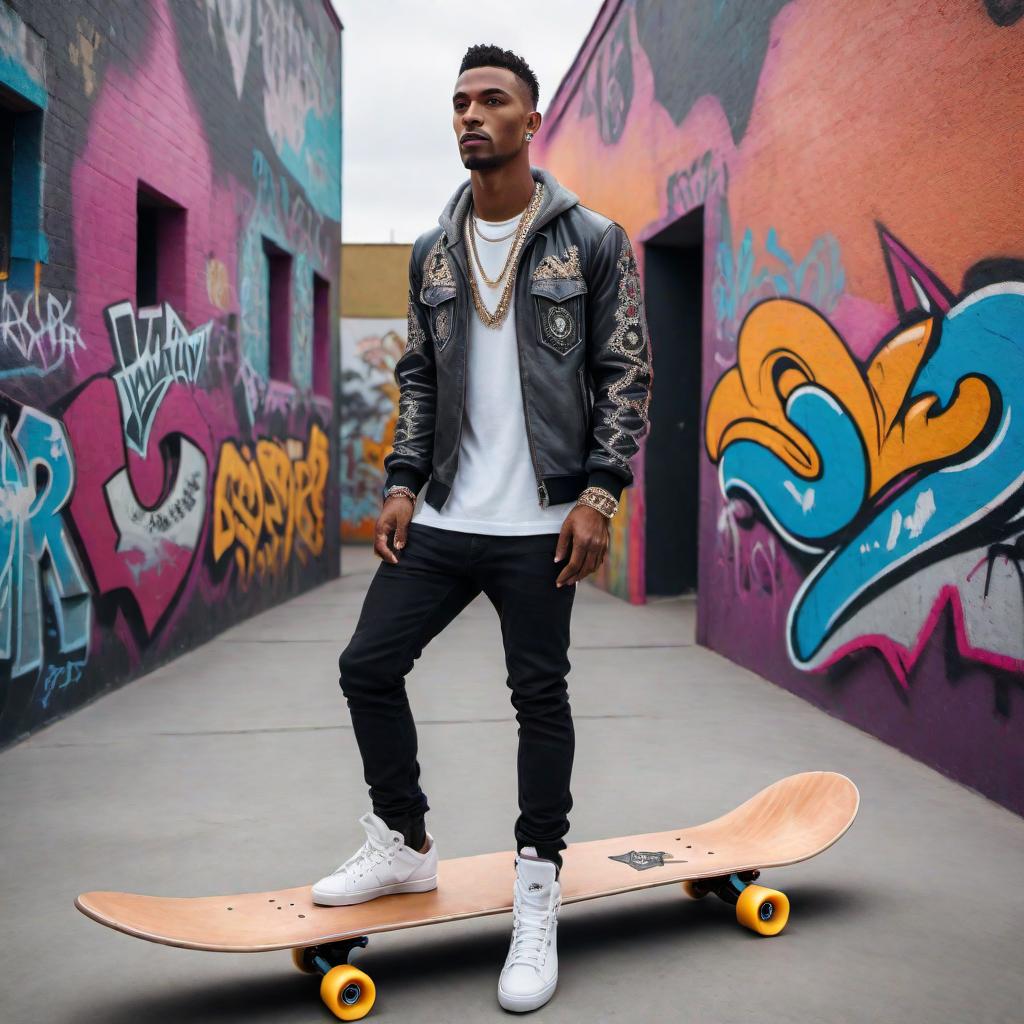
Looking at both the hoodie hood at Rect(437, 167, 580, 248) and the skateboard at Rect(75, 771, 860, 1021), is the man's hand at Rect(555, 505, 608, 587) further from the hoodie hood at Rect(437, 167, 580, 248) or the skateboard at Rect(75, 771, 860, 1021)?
the skateboard at Rect(75, 771, 860, 1021)

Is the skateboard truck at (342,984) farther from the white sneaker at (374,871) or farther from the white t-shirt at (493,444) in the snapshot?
the white t-shirt at (493,444)

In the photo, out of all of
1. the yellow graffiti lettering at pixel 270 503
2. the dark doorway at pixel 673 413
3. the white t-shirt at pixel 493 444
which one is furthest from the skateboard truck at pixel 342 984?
the dark doorway at pixel 673 413

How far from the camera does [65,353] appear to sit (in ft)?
16.6

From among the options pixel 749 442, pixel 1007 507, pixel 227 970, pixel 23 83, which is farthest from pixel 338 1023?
pixel 749 442

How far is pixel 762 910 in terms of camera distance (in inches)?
106

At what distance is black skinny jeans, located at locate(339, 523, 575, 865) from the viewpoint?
239 centimetres

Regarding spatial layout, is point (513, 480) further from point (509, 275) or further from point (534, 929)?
point (534, 929)

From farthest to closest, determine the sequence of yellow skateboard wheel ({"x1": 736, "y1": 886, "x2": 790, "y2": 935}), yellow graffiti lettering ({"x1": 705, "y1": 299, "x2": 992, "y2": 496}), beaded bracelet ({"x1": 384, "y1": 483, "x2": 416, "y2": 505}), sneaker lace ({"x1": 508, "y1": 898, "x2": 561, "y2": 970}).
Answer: yellow graffiti lettering ({"x1": 705, "y1": 299, "x2": 992, "y2": 496}) < yellow skateboard wheel ({"x1": 736, "y1": 886, "x2": 790, "y2": 935}) < beaded bracelet ({"x1": 384, "y1": 483, "x2": 416, "y2": 505}) < sneaker lace ({"x1": 508, "y1": 898, "x2": 561, "y2": 970})

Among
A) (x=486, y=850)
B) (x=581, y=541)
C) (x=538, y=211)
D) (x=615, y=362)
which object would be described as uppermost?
(x=538, y=211)

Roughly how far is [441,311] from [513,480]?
0.46 m

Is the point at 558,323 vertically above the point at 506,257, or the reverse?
the point at 506,257

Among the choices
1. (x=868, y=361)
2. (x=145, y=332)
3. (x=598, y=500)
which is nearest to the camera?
(x=598, y=500)

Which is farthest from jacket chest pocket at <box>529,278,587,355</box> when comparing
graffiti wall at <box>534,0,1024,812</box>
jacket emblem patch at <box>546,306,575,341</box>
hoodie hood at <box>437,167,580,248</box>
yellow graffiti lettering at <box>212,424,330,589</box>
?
yellow graffiti lettering at <box>212,424,330,589</box>

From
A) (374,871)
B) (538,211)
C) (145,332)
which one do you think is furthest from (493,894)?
(145,332)
